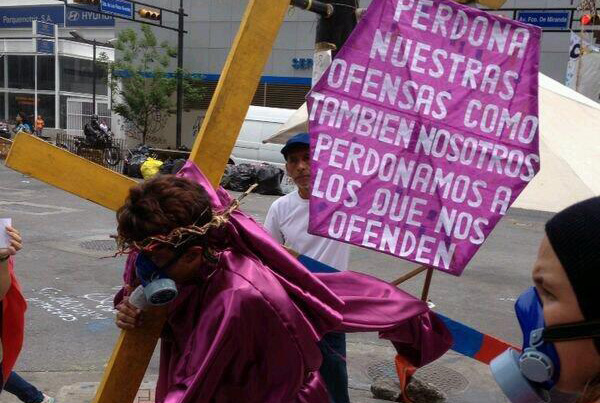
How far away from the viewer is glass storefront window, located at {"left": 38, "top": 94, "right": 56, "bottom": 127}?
117ft

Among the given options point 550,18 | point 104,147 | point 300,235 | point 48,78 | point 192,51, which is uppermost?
point 550,18

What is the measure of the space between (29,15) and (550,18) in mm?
34781

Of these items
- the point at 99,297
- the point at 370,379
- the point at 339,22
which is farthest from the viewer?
the point at 99,297

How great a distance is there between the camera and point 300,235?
11.2ft

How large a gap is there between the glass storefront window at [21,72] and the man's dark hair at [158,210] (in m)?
38.2

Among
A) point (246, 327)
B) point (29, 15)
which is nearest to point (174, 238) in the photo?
point (246, 327)

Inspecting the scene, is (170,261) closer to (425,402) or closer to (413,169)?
(413,169)

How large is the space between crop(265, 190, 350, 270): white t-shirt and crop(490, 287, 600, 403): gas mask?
184 cm

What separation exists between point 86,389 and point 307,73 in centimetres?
2014

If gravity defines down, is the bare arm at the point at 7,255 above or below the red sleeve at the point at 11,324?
above

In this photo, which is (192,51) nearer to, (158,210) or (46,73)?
(46,73)

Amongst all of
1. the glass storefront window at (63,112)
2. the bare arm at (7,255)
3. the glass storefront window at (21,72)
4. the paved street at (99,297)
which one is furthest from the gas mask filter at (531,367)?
the glass storefront window at (21,72)

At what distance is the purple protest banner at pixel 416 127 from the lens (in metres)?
2.28

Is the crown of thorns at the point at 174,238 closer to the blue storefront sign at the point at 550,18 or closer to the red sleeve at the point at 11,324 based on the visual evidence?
the red sleeve at the point at 11,324
